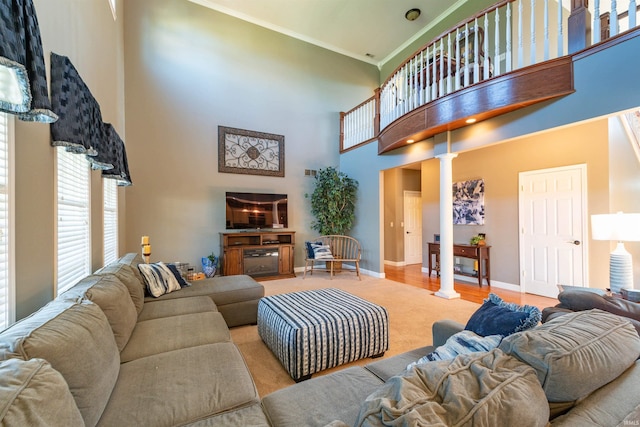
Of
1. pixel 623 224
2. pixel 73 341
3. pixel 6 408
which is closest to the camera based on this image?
pixel 6 408

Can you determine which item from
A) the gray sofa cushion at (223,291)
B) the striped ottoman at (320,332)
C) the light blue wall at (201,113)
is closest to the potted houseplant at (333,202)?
the light blue wall at (201,113)

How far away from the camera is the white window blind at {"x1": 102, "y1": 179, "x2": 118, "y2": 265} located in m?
3.15

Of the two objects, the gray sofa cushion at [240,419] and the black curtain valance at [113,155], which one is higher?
the black curtain valance at [113,155]

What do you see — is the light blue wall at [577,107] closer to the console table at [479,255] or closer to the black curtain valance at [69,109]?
the console table at [479,255]

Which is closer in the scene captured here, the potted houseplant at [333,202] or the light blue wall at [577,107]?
the light blue wall at [577,107]

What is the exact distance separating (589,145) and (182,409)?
517 centimetres

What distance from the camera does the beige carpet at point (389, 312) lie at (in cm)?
209

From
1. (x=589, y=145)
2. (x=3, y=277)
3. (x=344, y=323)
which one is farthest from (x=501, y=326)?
(x=589, y=145)

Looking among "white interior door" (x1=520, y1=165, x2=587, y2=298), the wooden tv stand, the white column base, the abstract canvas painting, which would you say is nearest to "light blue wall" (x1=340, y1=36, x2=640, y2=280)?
"white interior door" (x1=520, y1=165, x2=587, y2=298)

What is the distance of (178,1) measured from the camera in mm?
4984

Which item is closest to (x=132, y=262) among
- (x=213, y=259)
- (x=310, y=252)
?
(x=213, y=259)

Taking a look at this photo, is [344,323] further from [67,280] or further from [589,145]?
[589,145]

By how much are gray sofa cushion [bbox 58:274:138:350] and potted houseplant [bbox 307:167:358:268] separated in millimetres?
4280

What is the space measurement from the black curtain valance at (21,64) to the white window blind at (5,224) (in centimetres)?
22
